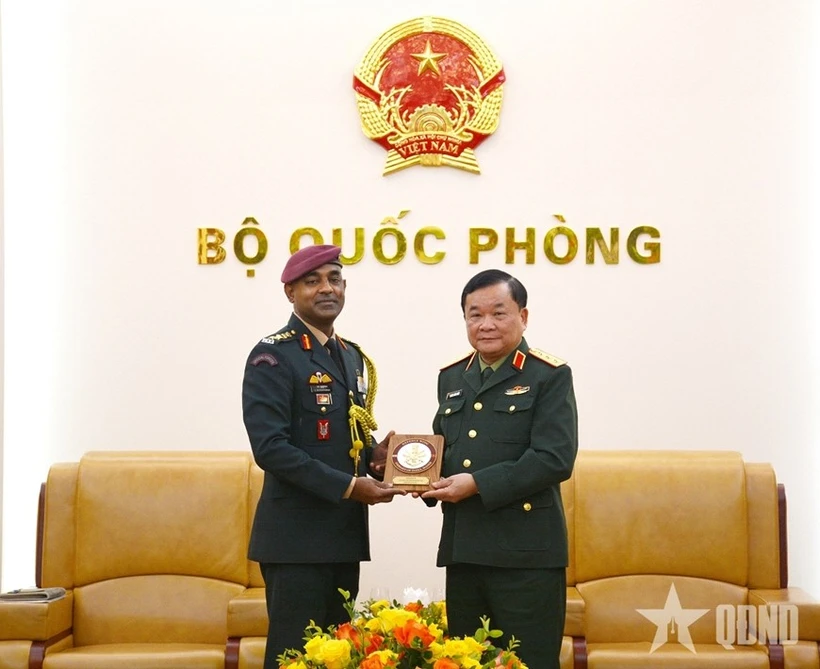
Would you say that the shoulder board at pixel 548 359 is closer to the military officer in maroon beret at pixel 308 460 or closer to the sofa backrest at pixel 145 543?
the military officer in maroon beret at pixel 308 460

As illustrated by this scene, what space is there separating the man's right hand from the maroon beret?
664 mm

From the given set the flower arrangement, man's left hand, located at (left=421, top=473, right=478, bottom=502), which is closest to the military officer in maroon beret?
man's left hand, located at (left=421, top=473, right=478, bottom=502)

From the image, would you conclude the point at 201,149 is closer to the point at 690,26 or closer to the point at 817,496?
the point at 690,26

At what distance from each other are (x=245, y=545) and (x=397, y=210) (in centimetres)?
162

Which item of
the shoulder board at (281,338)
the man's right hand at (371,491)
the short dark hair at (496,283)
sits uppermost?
the short dark hair at (496,283)

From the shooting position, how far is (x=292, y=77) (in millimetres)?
4762

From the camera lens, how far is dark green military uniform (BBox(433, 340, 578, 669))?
2951mm

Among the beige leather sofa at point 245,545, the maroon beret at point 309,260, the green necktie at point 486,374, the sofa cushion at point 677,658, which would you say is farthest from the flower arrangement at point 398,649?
the beige leather sofa at point 245,545

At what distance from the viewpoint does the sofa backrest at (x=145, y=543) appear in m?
4.28

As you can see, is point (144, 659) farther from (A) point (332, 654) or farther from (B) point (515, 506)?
(A) point (332, 654)

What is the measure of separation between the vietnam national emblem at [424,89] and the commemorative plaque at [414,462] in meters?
1.88

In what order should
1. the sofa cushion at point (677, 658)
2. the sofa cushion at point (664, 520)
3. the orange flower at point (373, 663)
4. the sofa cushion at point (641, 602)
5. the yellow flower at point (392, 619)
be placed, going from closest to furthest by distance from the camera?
the orange flower at point (373, 663), the yellow flower at point (392, 619), the sofa cushion at point (677, 658), the sofa cushion at point (641, 602), the sofa cushion at point (664, 520)

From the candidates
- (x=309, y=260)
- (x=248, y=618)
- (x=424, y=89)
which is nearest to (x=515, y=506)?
(x=309, y=260)

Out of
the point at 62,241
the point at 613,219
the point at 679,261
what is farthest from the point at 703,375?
the point at 62,241
